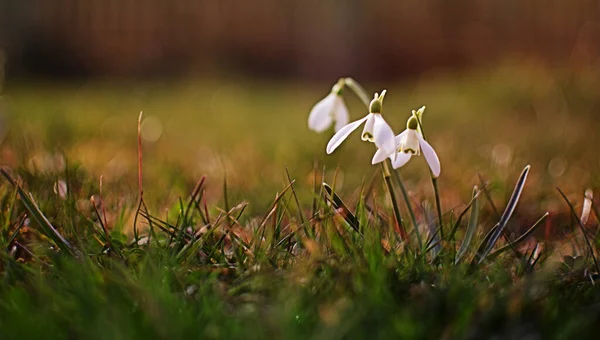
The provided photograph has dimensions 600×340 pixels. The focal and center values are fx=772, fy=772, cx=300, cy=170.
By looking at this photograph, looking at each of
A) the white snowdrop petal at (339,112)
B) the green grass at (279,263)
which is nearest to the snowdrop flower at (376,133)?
the green grass at (279,263)

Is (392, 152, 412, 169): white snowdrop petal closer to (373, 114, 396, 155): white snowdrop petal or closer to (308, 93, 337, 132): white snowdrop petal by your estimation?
(373, 114, 396, 155): white snowdrop petal

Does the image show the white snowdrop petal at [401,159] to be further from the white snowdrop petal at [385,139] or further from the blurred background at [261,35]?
the blurred background at [261,35]

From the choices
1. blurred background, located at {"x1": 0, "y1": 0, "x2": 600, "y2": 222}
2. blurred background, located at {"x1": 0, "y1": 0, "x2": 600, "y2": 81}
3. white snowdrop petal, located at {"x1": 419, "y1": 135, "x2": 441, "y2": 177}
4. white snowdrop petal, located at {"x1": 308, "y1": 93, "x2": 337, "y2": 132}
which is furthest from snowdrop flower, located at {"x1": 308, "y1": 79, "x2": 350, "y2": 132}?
blurred background, located at {"x1": 0, "y1": 0, "x2": 600, "y2": 81}

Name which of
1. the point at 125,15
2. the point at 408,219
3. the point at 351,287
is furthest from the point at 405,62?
the point at 351,287

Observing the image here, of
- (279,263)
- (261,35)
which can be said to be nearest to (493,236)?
(279,263)

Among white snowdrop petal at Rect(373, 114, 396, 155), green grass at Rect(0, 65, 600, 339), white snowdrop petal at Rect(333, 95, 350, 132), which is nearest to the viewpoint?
green grass at Rect(0, 65, 600, 339)

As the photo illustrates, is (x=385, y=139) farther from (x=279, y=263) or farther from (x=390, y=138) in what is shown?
(x=279, y=263)
